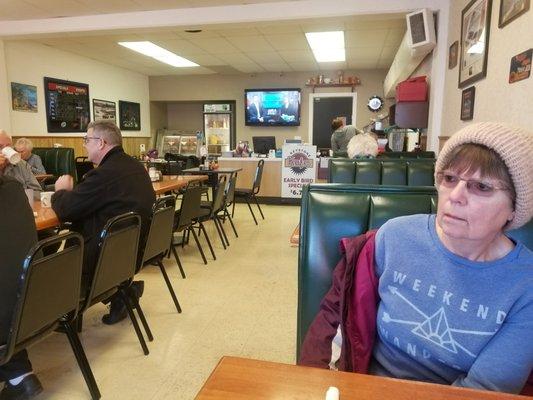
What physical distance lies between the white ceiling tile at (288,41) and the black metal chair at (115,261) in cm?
469

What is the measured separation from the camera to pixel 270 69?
8695 mm

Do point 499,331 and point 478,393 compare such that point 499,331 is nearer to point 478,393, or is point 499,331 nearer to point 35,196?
point 478,393

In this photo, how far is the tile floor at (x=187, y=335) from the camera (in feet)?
6.40

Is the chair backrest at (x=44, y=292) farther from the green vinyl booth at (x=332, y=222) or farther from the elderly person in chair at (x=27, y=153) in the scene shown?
the elderly person in chair at (x=27, y=153)

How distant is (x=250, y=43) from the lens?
6.30m

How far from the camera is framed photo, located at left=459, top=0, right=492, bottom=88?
276 cm

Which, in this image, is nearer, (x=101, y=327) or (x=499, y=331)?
(x=499, y=331)

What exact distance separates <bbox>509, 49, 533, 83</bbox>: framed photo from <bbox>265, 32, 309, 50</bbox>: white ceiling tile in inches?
155

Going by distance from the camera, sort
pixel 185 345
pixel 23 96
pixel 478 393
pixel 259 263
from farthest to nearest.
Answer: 1. pixel 23 96
2. pixel 259 263
3. pixel 185 345
4. pixel 478 393

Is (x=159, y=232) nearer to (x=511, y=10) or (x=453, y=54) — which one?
(x=511, y=10)

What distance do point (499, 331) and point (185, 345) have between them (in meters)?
1.86

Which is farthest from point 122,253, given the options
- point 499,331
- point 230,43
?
point 230,43

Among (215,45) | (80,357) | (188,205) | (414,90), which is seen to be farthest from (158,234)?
(215,45)

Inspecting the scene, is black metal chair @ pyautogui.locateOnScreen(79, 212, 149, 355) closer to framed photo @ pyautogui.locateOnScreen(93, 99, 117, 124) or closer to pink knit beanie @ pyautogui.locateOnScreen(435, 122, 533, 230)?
pink knit beanie @ pyautogui.locateOnScreen(435, 122, 533, 230)
